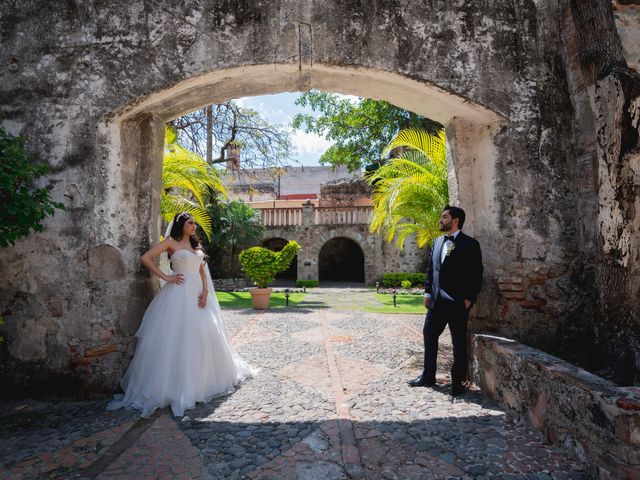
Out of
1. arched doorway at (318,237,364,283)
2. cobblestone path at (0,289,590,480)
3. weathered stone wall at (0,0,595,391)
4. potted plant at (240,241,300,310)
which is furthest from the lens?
arched doorway at (318,237,364,283)

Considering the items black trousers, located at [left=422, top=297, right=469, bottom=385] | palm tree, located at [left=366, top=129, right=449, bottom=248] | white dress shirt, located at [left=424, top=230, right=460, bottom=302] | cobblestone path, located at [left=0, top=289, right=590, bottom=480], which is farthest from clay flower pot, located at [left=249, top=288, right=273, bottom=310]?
white dress shirt, located at [left=424, top=230, right=460, bottom=302]

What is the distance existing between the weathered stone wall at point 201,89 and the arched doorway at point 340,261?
18863 millimetres

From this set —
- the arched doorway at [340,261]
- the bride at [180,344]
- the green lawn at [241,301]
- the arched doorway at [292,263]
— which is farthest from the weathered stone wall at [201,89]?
the arched doorway at [340,261]

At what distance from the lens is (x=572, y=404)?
2195 mm

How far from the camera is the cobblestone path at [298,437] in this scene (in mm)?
2176

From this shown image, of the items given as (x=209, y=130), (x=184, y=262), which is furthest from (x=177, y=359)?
(x=209, y=130)

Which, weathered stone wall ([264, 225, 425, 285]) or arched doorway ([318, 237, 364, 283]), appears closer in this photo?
weathered stone wall ([264, 225, 425, 285])

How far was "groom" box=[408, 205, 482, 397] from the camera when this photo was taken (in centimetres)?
330

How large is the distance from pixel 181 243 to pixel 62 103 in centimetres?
153

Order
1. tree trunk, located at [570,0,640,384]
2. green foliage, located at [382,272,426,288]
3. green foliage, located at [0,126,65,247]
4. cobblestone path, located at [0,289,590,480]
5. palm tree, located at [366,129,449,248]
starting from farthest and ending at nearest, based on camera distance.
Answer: green foliage, located at [382,272,426,288] → palm tree, located at [366,129,449,248] → tree trunk, located at [570,0,640,384] → green foliage, located at [0,126,65,247] → cobblestone path, located at [0,289,590,480]

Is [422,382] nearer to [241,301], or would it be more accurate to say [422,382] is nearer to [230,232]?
[241,301]

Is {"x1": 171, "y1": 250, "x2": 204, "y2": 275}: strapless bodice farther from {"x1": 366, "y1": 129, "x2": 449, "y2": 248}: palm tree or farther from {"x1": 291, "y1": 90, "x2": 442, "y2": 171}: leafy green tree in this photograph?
{"x1": 291, "y1": 90, "x2": 442, "y2": 171}: leafy green tree

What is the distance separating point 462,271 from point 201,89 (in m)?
2.86

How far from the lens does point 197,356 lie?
3.33 m
